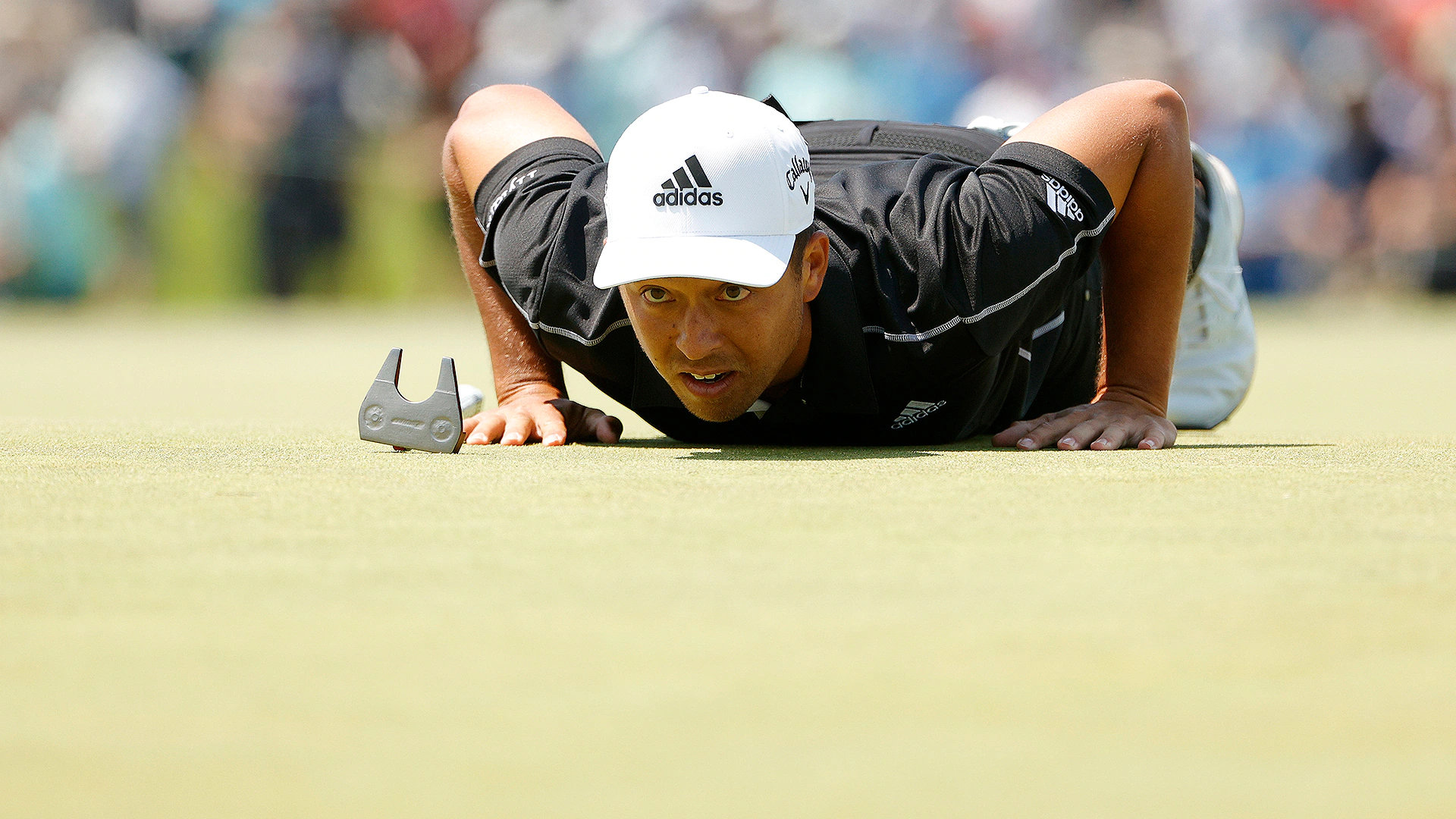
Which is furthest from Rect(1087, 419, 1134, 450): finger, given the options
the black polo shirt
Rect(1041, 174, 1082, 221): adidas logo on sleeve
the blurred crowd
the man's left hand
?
the blurred crowd

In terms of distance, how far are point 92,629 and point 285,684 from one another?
1.07 ft

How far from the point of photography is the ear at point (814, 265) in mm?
3436

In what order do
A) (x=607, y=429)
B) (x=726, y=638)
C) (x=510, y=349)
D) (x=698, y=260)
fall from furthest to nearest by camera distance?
1. (x=510, y=349)
2. (x=607, y=429)
3. (x=698, y=260)
4. (x=726, y=638)

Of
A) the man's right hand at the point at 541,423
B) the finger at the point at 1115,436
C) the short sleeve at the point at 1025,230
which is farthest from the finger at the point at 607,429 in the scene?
the finger at the point at 1115,436

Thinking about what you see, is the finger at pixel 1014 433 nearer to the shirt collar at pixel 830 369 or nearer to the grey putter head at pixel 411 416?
the shirt collar at pixel 830 369

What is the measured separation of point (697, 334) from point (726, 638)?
151 cm

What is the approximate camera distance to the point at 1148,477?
304 cm

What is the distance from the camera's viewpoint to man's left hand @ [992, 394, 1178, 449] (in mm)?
3719

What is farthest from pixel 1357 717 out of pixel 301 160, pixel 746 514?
pixel 301 160

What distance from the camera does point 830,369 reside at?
3.51m

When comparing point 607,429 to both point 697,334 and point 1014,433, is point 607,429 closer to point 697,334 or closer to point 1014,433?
point 697,334

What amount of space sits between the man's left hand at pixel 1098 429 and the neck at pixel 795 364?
0.53 meters

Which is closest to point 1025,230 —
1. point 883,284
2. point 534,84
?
point 883,284

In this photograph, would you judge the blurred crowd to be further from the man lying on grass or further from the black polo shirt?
the black polo shirt
